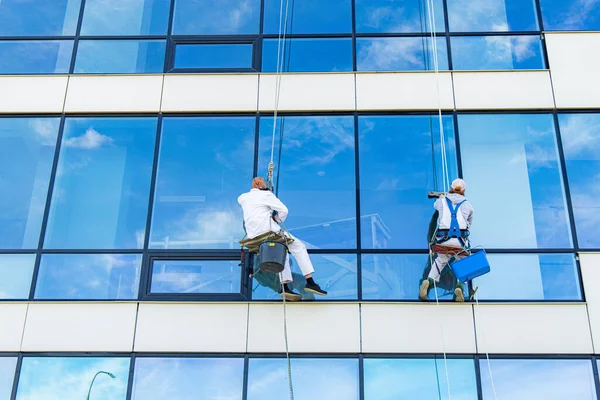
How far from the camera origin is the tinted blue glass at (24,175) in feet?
32.3

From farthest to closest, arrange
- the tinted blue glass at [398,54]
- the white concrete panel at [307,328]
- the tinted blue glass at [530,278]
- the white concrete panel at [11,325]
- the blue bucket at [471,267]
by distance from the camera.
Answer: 1. the tinted blue glass at [398,54]
2. the tinted blue glass at [530,278]
3. the white concrete panel at [11,325]
4. the white concrete panel at [307,328]
5. the blue bucket at [471,267]

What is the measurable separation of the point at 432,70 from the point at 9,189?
20.0ft

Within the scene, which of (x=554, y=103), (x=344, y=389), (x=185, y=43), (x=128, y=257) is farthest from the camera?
(x=185, y=43)

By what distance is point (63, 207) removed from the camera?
10.0 m

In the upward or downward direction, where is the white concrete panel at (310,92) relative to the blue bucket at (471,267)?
upward

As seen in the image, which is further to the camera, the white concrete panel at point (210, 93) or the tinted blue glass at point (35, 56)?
the tinted blue glass at point (35, 56)

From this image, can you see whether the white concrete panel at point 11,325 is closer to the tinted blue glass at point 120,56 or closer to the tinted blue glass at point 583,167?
the tinted blue glass at point 120,56

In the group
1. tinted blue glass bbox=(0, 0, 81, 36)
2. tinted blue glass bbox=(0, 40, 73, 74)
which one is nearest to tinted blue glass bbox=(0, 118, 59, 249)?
tinted blue glass bbox=(0, 40, 73, 74)

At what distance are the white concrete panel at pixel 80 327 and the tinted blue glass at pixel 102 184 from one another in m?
0.87

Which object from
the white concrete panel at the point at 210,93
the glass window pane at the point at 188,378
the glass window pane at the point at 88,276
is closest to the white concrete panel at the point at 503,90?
the white concrete panel at the point at 210,93

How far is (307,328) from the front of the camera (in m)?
9.13

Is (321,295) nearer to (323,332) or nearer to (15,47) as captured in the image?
(323,332)

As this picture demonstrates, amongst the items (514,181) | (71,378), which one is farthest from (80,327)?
(514,181)

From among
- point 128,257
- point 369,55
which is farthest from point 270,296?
point 369,55
